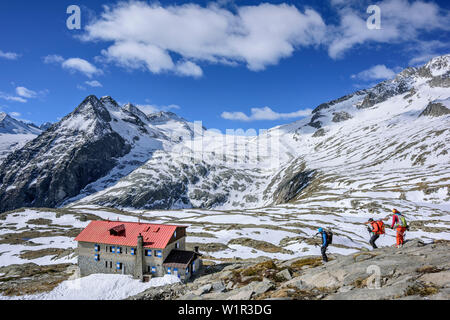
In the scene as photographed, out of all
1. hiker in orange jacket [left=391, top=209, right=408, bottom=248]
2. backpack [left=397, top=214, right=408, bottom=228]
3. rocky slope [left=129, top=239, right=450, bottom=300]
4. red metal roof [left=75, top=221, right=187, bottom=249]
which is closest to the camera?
rocky slope [left=129, top=239, right=450, bottom=300]

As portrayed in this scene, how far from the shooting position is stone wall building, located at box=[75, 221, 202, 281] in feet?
124

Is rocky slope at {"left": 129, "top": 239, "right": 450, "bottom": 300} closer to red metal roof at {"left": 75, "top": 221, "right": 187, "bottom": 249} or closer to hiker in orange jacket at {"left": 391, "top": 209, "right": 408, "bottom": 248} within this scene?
hiker in orange jacket at {"left": 391, "top": 209, "right": 408, "bottom": 248}

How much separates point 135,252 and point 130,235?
2933 millimetres

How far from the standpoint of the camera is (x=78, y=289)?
119ft

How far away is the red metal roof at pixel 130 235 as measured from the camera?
128 feet

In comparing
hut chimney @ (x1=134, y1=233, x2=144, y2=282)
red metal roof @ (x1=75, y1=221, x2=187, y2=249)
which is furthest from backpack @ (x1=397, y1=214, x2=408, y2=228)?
hut chimney @ (x1=134, y1=233, x2=144, y2=282)

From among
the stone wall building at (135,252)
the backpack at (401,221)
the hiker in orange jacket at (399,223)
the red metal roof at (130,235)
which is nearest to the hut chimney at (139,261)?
the stone wall building at (135,252)

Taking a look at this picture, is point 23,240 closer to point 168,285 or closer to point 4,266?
point 4,266

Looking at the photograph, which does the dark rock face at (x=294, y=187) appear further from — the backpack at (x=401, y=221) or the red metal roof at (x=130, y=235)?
the backpack at (x=401, y=221)

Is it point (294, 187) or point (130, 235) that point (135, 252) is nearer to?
point (130, 235)

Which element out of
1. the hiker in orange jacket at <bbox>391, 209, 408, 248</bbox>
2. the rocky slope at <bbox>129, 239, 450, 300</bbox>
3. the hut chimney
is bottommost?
the hut chimney
